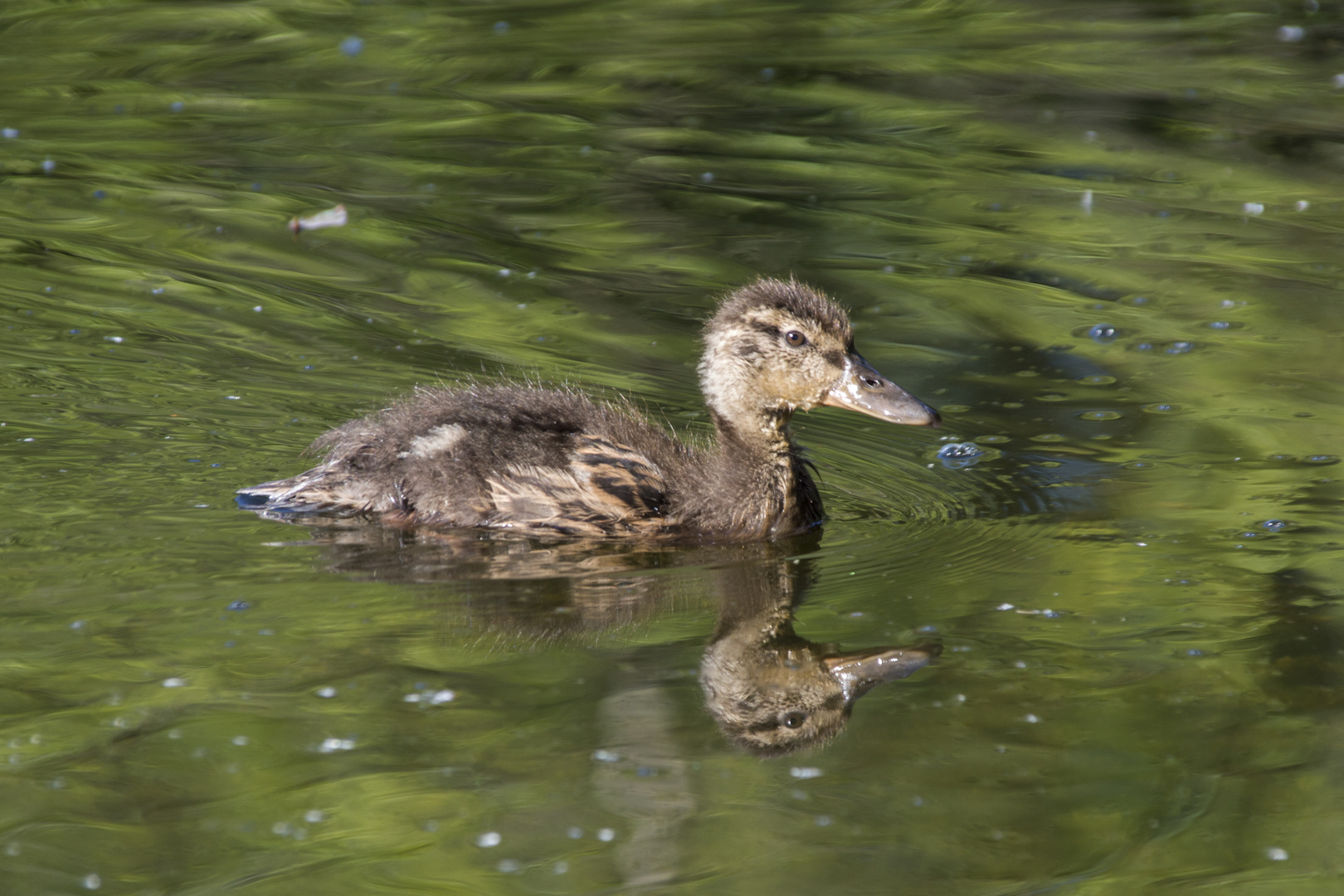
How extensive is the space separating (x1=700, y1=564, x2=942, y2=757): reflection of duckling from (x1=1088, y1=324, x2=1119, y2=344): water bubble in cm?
360

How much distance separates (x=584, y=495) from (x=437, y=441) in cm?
64

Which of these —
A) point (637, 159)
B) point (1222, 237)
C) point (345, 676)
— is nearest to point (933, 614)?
point (345, 676)

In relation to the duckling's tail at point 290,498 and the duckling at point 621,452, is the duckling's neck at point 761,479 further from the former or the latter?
the duckling's tail at point 290,498

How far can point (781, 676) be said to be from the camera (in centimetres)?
558

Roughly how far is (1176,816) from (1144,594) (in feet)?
4.85

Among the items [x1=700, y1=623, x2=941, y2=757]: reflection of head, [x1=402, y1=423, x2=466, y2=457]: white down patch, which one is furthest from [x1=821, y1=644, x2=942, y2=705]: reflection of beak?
[x1=402, y1=423, x2=466, y2=457]: white down patch

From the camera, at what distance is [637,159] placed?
40.6 ft

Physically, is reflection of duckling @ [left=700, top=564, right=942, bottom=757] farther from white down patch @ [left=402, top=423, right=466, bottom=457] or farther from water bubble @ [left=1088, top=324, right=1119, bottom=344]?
water bubble @ [left=1088, top=324, right=1119, bottom=344]

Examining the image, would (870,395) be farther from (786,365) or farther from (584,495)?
(584,495)

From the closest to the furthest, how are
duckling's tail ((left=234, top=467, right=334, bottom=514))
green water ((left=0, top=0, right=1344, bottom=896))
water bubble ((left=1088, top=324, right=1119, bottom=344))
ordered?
green water ((left=0, top=0, right=1344, bottom=896)) < duckling's tail ((left=234, top=467, right=334, bottom=514)) < water bubble ((left=1088, top=324, right=1119, bottom=344))

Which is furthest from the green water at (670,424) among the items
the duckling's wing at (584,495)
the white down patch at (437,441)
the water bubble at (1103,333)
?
the white down patch at (437,441)

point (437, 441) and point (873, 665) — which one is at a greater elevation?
point (437, 441)

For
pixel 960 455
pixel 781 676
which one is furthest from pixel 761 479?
pixel 781 676

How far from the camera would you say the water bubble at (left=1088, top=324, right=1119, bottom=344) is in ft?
29.5
